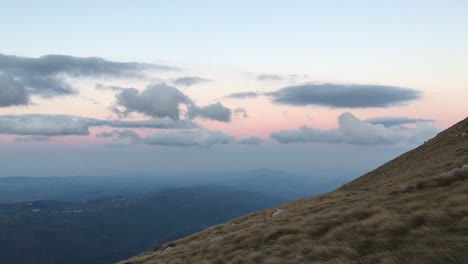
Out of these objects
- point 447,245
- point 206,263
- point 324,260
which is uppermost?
point 447,245

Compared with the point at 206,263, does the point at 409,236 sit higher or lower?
higher

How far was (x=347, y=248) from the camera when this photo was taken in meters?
13.6

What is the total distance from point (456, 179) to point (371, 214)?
23.4 feet

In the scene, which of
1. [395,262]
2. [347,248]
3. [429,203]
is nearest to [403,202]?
[429,203]

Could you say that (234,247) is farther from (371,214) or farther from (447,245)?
(447,245)

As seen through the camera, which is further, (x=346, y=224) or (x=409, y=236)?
(x=346, y=224)

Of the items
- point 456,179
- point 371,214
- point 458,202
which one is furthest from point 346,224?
point 456,179

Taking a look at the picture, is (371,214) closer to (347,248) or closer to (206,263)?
(347,248)

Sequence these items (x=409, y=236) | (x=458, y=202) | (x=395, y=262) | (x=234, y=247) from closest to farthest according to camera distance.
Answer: (x=395, y=262), (x=409, y=236), (x=458, y=202), (x=234, y=247)

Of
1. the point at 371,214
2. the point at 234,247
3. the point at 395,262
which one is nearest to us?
the point at 395,262

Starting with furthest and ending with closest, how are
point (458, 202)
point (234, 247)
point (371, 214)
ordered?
point (234, 247) < point (371, 214) < point (458, 202)

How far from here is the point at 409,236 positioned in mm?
13125

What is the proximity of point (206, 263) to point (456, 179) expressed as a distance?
1565 centimetres

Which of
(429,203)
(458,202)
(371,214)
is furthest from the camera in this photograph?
(371,214)
